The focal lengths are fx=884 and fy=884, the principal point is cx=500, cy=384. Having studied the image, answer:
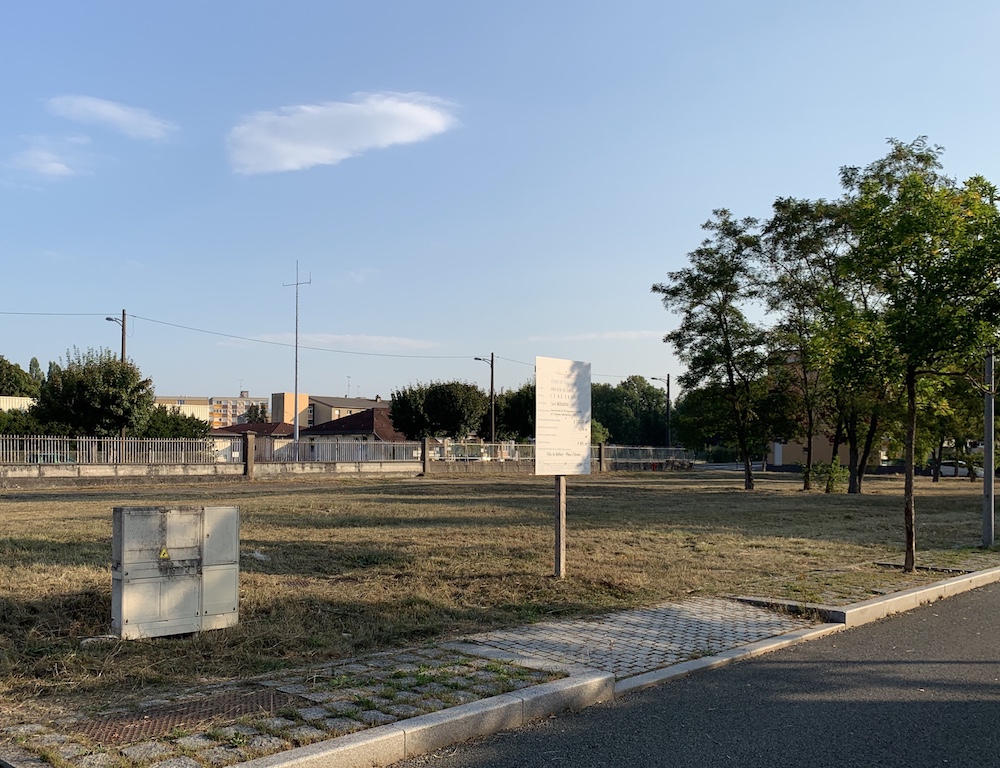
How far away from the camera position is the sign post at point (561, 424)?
980cm

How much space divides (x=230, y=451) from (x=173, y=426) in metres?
15.4

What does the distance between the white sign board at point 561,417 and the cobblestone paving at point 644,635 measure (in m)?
2.01

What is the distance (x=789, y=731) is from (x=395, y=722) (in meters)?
2.32

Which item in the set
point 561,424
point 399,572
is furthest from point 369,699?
point 561,424

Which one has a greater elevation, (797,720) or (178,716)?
(178,716)

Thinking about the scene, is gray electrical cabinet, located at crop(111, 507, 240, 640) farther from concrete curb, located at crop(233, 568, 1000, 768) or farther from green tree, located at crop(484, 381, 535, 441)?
green tree, located at crop(484, 381, 535, 441)

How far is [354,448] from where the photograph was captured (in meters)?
43.1

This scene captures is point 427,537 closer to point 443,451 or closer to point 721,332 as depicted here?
point 721,332

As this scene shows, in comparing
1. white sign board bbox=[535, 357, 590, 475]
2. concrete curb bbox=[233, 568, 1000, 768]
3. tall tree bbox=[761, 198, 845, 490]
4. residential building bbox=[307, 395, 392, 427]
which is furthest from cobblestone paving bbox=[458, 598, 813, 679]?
residential building bbox=[307, 395, 392, 427]

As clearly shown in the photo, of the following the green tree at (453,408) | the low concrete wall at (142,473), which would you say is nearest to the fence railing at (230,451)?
the low concrete wall at (142,473)

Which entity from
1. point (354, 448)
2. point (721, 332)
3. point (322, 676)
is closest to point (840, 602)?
point (322, 676)

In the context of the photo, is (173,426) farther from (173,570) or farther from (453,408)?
(173,570)

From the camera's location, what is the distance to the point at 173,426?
50688 mm

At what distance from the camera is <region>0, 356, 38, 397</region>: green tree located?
91.2 metres
